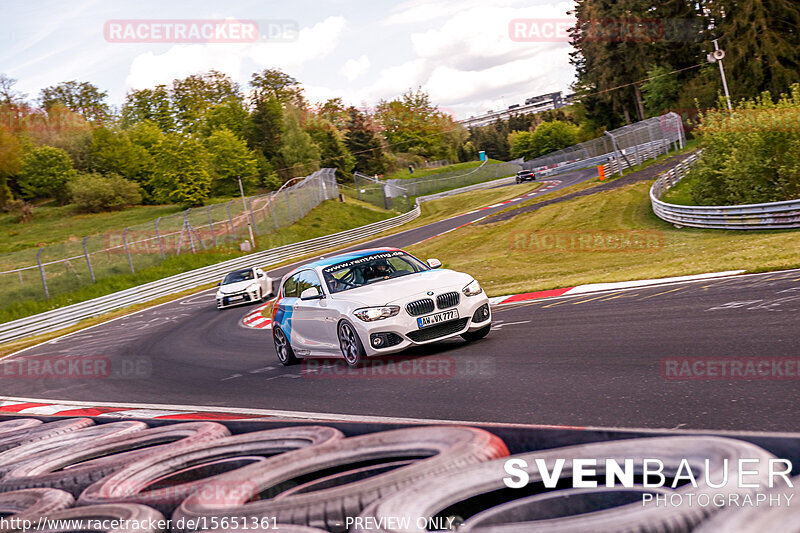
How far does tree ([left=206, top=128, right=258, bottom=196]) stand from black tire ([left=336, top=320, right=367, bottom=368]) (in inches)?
3622

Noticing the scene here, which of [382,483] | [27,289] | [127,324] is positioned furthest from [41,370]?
[27,289]

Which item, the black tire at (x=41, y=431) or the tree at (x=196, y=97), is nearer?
the black tire at (x=41, y=431)

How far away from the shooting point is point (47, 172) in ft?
306

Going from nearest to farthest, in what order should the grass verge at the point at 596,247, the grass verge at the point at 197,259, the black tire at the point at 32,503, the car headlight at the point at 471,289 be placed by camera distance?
the black tire at the point at 32,503 < the car headlight at the point at 471,289 < the grass verge at the point at 596,247 < the grass verge at the point at 197,259

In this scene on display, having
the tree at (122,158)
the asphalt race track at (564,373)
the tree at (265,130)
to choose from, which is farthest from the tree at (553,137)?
the asphalt race track at (564,373)

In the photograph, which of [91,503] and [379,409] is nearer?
[91,503]

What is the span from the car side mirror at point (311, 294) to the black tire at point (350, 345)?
750mm

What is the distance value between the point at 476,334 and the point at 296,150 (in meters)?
98.1

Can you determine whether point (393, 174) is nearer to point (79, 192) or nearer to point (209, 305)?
point (79, 192)

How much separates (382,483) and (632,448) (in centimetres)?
98

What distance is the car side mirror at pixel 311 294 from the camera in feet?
35.4

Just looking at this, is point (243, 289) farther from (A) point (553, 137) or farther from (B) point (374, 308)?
(A) point (553, 137)

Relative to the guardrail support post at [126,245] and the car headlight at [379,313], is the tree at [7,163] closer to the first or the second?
the guardrail support post at [126,245]

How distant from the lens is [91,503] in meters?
3.70
